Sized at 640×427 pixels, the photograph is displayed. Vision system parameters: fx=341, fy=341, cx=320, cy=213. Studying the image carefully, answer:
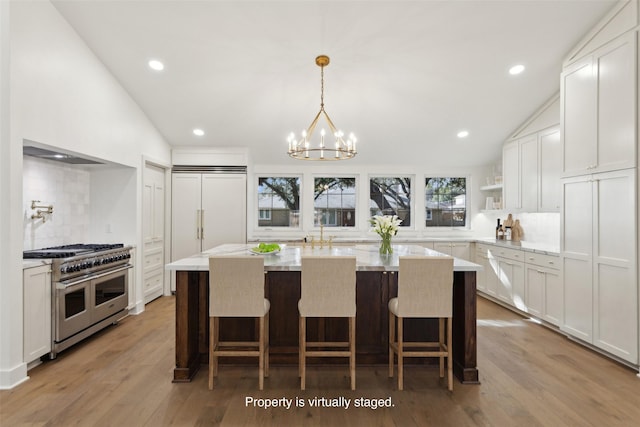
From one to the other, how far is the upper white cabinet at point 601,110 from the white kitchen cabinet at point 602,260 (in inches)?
6.0

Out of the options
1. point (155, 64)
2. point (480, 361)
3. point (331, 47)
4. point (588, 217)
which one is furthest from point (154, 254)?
point (588, 217)

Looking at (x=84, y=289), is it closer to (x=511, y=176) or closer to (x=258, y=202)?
(x=258, y=202)

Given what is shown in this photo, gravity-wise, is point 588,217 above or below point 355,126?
below

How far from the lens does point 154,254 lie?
16.8 ft

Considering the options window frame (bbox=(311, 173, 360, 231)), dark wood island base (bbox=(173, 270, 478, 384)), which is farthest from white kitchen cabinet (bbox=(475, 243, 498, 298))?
dark wood island base (bbox=(173, 270, 478, 384))

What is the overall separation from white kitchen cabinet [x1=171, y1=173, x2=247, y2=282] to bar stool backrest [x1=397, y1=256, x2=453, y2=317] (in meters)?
3.52

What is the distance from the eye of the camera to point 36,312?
9.53 ft

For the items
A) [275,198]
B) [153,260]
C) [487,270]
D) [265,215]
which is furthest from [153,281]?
[487,270]

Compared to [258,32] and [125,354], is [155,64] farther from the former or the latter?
[125,354]

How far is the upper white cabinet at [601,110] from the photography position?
294cm

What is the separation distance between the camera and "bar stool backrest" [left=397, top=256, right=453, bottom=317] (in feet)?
8.32

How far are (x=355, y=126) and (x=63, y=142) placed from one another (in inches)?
141

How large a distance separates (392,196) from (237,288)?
172 inches

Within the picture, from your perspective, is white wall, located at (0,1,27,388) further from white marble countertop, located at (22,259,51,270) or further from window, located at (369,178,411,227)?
window, located at (369,178,411,227)
